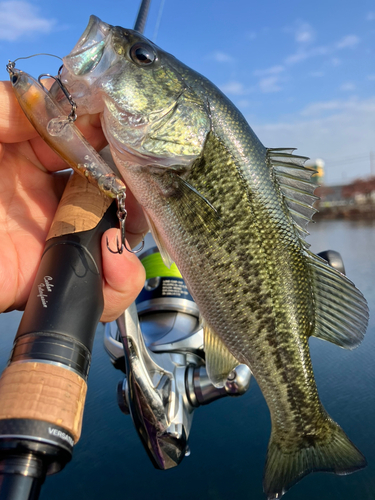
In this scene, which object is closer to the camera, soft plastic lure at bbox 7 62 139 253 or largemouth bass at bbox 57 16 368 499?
soft plastic lure at bbox 7 62 139 253

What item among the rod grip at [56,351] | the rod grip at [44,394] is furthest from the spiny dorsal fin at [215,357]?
the rod grip at [44,394]

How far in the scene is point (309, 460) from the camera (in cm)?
129

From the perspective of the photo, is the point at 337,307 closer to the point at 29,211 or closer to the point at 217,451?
the point at 217,451

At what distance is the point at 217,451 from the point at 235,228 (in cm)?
109

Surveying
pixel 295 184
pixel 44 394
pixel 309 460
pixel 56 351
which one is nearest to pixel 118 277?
pixel 56 351

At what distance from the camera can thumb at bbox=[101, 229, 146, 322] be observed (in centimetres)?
118

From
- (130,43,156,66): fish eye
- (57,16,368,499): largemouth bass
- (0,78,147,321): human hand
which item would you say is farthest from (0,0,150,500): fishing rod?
(130,43,156,66): fish eye

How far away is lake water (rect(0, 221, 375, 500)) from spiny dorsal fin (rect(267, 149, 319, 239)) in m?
1.01

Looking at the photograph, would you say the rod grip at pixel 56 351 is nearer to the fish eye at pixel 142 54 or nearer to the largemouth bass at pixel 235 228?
the largemouth bass at pixel 235 228

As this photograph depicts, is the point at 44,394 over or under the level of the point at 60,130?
under

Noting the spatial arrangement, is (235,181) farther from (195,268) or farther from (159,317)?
(159,317)

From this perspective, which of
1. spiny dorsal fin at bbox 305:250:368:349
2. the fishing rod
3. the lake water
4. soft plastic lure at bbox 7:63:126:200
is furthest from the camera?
the lake water

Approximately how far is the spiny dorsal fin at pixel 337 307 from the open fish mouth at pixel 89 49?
94cm

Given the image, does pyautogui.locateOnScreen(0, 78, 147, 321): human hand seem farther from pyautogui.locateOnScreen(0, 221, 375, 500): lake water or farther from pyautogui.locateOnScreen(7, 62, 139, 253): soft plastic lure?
pyautogui.locateOnScreen(0, 221, 375, 500): lake water
